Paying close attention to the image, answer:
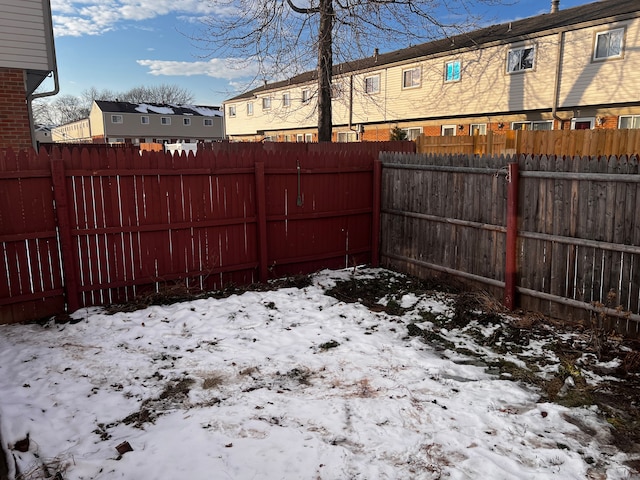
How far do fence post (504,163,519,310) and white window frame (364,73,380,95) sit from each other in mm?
21289

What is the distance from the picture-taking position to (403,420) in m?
3.52

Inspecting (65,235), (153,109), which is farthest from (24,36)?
(153,109)

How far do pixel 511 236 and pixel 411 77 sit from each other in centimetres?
1999

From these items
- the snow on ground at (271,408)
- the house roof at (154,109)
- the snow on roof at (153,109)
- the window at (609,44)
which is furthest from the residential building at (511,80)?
the house roof at (154,109)

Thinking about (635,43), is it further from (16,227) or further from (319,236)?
(16,227)

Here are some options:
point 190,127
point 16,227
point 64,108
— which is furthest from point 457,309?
point 64,108

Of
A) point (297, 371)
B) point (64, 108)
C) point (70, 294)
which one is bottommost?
point (297, 371)

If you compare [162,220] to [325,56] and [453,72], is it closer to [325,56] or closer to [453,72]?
[325,56]

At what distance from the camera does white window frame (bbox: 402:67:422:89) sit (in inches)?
923

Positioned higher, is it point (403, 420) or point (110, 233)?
point (110, 233)

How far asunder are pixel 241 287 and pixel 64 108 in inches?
4810

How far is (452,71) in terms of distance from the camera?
864 inches

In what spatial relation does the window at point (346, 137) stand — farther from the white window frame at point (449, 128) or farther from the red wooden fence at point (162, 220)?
the red wooden fence at point (162, 220)

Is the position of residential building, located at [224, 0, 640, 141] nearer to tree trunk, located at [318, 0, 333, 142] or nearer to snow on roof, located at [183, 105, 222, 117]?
tree trunk, located at [318, 0, 333, 142]
